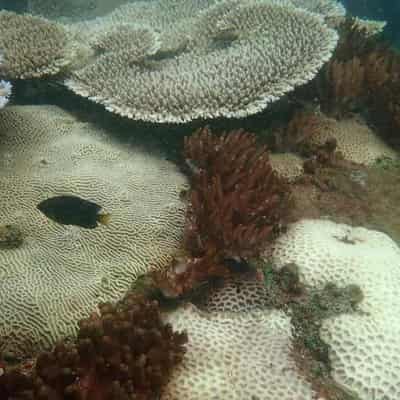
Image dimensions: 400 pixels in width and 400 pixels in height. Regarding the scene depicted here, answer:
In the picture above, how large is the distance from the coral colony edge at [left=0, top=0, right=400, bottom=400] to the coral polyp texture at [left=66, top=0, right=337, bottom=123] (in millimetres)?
27

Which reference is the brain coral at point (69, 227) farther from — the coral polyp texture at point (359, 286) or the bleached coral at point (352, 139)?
the bleached coral at point (352, 139)

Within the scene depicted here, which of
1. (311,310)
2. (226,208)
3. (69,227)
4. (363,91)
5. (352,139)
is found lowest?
(69,227)

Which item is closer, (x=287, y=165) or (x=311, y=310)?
(x=311, y=310)

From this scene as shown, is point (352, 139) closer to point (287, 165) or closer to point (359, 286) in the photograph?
point (287, 165)

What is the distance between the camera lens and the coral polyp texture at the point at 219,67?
4676 millimetres

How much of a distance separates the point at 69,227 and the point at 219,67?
2.78m

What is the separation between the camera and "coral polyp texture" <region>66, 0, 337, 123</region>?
468 centimetres

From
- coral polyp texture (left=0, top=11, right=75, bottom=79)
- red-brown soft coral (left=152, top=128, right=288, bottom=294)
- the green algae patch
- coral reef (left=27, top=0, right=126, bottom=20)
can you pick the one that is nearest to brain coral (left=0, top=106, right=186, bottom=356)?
red-brown soft coral (left=152, top=128, right=288, bottom=294)

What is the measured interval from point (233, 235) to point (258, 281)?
0.50m

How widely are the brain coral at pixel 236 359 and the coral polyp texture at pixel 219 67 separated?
2347 mm

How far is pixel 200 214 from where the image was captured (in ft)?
12.1

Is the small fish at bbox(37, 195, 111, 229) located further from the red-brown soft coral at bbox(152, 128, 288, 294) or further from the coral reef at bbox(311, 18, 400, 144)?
the coral reef at bbox(311, 18, 400, 144)

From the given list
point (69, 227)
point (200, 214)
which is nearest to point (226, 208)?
point (200, 214)

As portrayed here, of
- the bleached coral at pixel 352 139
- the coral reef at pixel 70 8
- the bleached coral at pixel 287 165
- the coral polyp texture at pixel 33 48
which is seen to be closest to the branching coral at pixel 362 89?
the bleached coral at pixel 352 139
